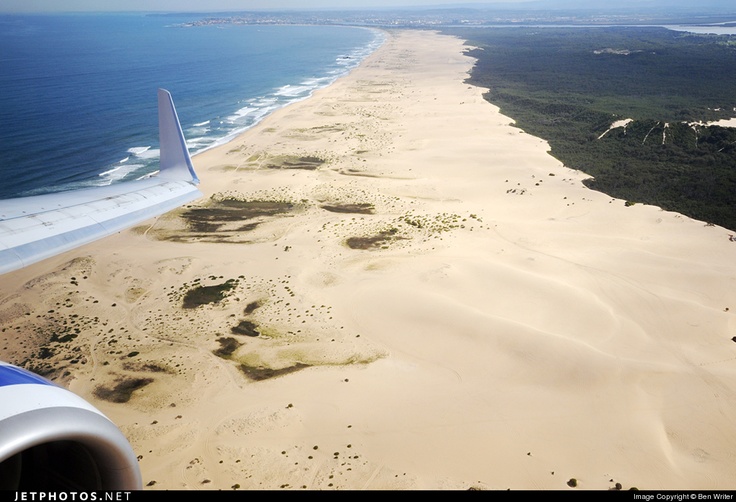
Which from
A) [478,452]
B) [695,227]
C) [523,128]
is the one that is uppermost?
[523,128]

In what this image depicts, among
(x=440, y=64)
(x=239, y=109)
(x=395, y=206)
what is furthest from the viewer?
(x=440, y=64)

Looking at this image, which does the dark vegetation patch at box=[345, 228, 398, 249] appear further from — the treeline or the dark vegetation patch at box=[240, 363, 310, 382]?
the treeline

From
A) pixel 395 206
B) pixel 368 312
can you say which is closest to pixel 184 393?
pixel 368 312

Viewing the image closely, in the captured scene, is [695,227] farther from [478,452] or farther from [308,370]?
[308,370]

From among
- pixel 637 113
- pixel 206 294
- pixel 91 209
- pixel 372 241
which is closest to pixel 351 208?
pixel 372 241

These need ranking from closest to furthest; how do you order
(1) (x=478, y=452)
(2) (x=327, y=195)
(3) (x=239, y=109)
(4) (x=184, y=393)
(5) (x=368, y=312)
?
(1) (x=478, y=452) < (4) (x=184, y=393) < (5) (x=368, y=312) < (2) (x=327, y=195) < (3) (x=239, y=109)

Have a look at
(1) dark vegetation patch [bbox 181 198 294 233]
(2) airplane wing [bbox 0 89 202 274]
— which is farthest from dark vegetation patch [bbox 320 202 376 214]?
(2) airplane wing [bbox 0 89 202 274]

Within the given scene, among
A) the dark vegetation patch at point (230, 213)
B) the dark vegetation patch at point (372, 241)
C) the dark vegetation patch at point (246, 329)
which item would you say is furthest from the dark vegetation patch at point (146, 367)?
the dark vegetation patch at point (230, 213)
